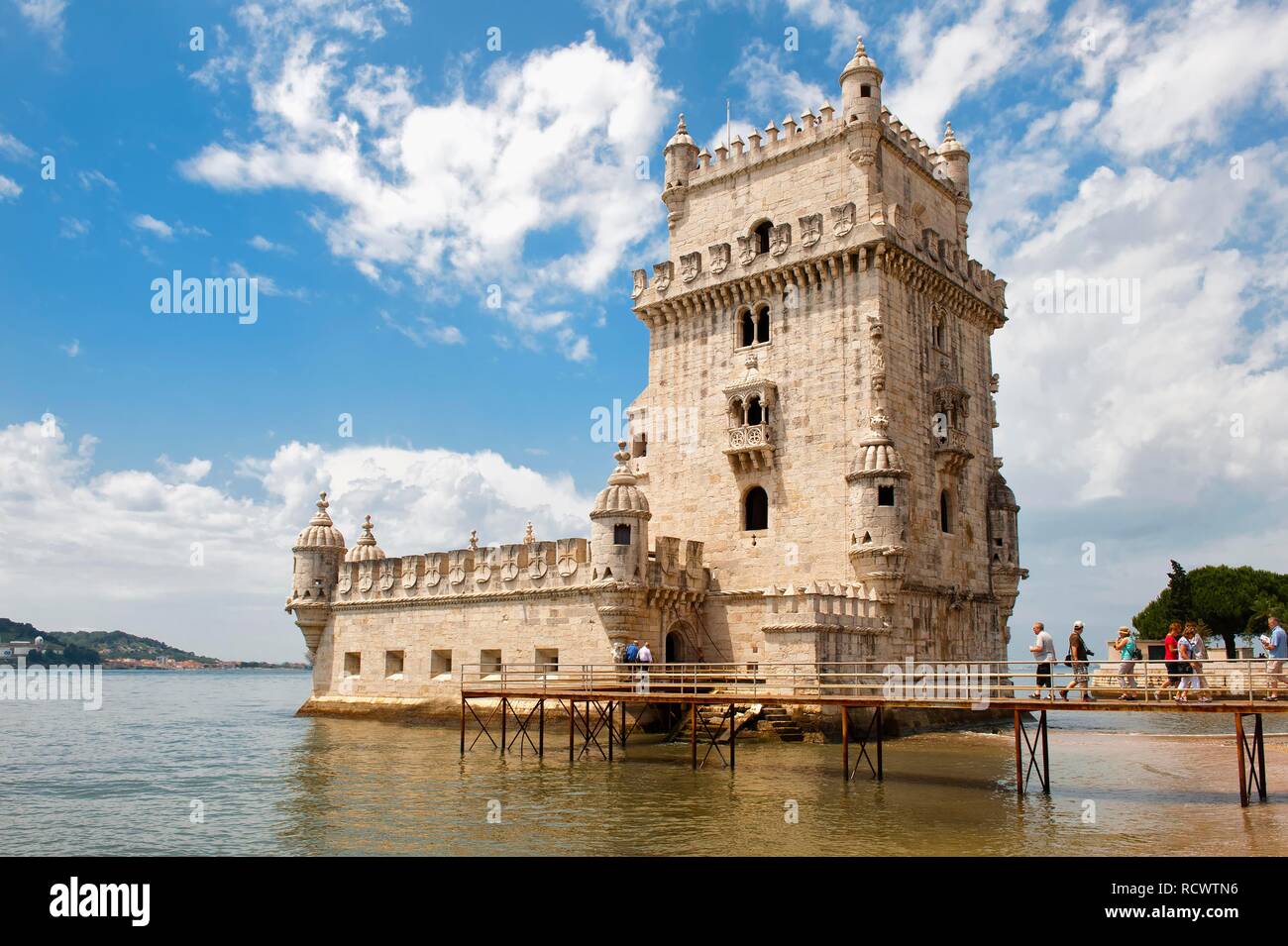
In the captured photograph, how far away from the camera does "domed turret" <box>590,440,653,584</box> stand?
99.6 feet

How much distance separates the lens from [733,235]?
36.7 meters

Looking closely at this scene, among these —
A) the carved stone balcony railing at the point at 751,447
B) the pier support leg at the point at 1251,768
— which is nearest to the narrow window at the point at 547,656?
the carved stone balcony railing at the point at 751,447

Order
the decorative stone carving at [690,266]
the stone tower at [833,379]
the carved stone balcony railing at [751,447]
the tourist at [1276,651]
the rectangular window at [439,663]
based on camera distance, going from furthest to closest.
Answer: the decorative stone carving at [690,266], the rectangular window at [439,663], the carved stone balcony railing at [751,447], the stone tower at [833,379], the tourist at [1276,651]

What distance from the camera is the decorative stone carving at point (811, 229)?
110 feet

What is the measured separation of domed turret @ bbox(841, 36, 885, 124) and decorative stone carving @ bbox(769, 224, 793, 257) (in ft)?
13.1

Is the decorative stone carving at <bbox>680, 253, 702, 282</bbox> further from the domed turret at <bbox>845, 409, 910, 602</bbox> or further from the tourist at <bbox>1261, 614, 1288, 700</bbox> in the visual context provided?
the tourist at <bbox>1261, 614, 1288, 700</bbox>

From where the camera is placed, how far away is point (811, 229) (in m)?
33.7

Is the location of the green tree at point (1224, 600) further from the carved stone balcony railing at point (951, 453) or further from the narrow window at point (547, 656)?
the narrow window at point (547, 656)

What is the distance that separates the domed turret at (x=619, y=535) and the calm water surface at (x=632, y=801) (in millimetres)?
5108

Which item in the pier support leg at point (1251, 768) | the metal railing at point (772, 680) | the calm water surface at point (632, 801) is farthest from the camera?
the metal railing at point (772, 680)

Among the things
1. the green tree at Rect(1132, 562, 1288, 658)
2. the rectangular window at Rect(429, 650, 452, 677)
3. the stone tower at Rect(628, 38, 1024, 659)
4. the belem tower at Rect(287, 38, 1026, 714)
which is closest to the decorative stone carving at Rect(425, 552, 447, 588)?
the belem tower at Rect(287, 38, 1026, 714)

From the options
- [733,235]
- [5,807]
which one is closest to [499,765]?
[5,807]

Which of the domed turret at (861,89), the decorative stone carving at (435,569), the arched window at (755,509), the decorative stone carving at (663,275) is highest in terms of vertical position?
the domed turret at (861,89)
